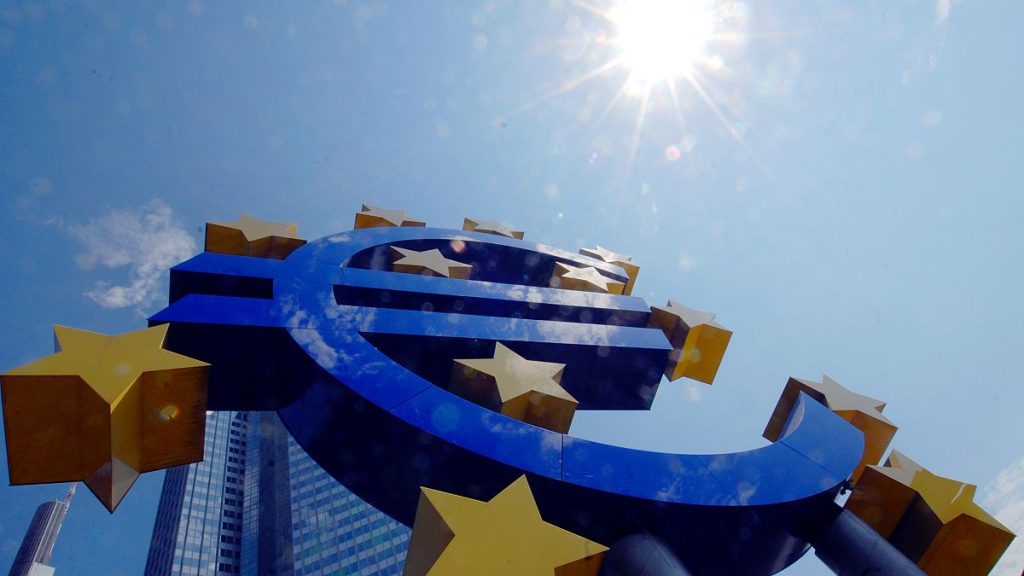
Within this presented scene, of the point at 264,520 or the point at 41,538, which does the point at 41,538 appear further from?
the point at 264,520

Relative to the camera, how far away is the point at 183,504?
7775cm

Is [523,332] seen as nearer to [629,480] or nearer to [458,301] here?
[458,301]

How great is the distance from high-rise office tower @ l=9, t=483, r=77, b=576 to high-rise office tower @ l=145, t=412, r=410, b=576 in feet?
84.6

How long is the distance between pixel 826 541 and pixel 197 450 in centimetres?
497

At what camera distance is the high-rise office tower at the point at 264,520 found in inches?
2714

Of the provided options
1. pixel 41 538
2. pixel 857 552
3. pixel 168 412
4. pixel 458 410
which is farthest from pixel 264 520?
pixel 857 552

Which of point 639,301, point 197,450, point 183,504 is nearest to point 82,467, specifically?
point 197,450

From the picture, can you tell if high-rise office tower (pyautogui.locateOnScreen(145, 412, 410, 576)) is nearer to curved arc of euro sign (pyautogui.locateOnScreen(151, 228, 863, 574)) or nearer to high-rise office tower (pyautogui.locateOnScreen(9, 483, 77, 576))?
high-rise office tower (pyautogui.locateOnScreen(9, 483, 77, 576))

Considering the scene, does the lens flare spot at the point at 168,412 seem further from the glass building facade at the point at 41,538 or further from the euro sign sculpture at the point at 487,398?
the glass building facade at the point at 41,538

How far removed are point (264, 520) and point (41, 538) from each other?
189 ft

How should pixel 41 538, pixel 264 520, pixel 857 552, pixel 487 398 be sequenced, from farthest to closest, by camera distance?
pixel 41 538 < pixel 264 520 < pixel 487 398 < pixel 857 552

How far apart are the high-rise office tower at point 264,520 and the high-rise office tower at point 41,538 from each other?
2579 centimetres

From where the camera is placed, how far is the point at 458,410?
148 inches

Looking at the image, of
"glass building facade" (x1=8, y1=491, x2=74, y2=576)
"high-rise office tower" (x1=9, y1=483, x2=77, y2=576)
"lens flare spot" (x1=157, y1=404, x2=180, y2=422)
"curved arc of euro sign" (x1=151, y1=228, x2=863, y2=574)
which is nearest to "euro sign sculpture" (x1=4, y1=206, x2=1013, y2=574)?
"curved arc of euro sign" (x1=151, y1=228, x2=863, y2=574)
